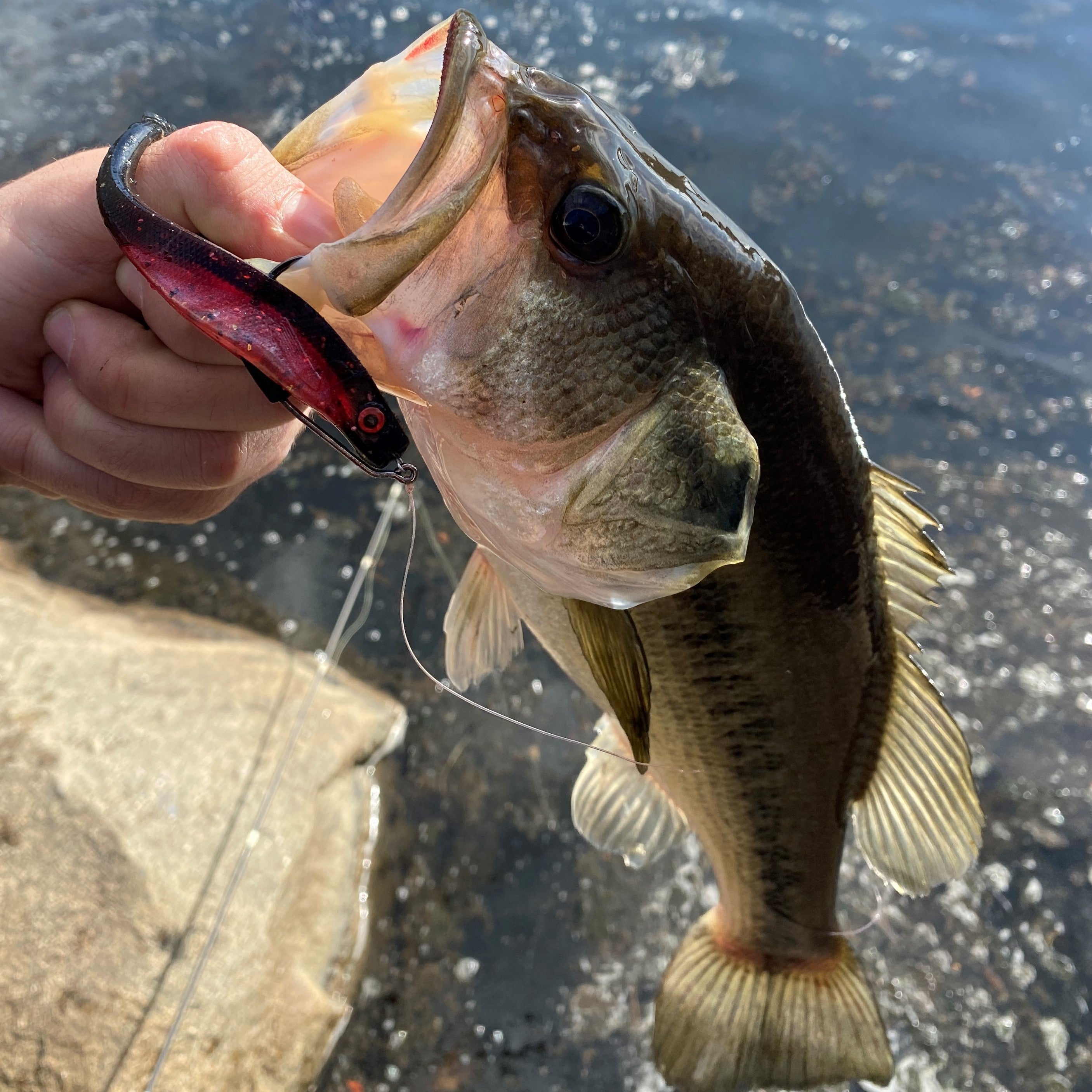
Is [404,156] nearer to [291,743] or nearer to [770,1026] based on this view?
[770,1026]

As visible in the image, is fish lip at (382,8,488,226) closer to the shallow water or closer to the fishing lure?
the fishing lure

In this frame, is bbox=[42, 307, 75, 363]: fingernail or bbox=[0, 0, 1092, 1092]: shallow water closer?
bbox=[42, 307, 75, 363]: fingernail

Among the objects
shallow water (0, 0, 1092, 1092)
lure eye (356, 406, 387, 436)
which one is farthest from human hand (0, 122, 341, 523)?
shallow water (0, 0, 1092, 1092)

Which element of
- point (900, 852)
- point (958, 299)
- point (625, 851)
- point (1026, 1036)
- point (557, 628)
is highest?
point (958, 299)

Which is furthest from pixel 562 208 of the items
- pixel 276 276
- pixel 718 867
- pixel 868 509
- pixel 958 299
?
pixel 958 299

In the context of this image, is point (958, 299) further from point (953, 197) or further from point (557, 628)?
point (557, 628)

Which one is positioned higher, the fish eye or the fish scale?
the fish eye

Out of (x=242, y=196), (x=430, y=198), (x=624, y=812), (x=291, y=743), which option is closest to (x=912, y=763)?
(x=624, y=812)
